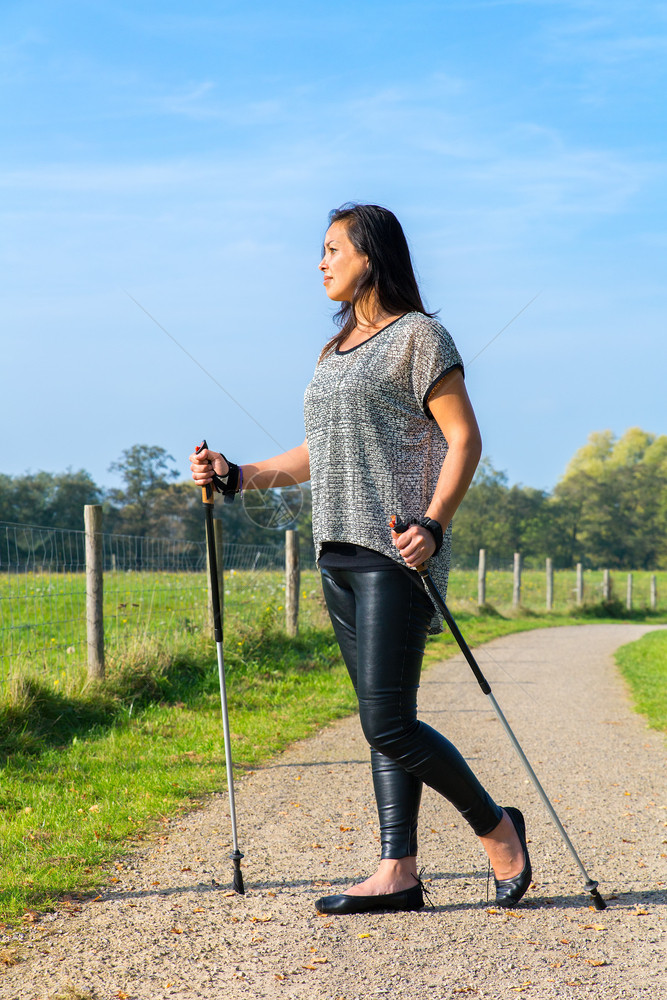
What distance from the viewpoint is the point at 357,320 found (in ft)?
10.7

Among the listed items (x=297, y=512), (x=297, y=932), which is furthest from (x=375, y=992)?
(x=297, y=512)

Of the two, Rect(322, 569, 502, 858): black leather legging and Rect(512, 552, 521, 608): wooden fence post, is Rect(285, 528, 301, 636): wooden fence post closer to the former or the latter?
Rect(322, 569, 502, 858): black leather legging

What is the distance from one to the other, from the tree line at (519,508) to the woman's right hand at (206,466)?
15.2 m

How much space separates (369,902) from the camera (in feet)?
10.0

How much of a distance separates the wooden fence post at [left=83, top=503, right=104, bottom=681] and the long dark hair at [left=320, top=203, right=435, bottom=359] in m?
4.68

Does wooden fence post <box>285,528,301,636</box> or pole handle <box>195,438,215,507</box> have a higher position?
pole handle <box>195,438,215,507</box>

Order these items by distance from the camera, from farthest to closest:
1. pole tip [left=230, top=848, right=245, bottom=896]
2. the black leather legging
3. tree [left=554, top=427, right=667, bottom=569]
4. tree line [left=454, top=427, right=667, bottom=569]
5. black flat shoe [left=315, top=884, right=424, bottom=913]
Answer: tree [left=554, top=427, right=667, bottom=569] < tree line [left=454, top=427, right=667, bottom=569] < pole tip [left=230, top=848, right=245, bottom=896] < black flat shoe [left=315, top=884, right=424, bottom=913] < the black leather legging

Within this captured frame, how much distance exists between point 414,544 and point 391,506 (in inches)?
9.5

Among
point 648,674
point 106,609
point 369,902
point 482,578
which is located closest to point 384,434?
point 369,902

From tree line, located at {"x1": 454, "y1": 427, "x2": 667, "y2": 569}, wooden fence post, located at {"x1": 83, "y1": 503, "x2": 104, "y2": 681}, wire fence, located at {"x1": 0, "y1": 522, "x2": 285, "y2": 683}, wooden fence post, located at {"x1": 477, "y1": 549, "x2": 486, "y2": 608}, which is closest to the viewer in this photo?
wire fence, located at {"x1": 0, "y1": 522, "x2": 285, "y2": 683}

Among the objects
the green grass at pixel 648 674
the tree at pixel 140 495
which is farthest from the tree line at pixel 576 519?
the green grass at pixel 648 674

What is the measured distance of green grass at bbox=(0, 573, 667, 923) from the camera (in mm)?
3865

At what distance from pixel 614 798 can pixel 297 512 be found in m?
2.40

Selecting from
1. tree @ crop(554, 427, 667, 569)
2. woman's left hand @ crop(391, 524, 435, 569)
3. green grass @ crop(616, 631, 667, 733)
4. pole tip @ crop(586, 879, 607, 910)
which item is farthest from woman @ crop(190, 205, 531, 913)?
tree @ crop(554, 427, 667, 569)
